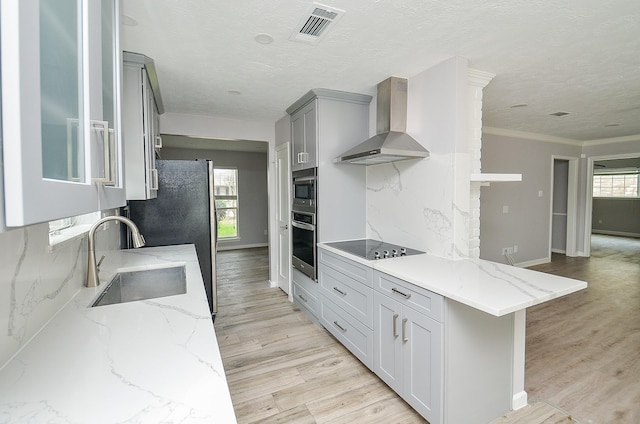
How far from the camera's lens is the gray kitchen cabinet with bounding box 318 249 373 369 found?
222 cm

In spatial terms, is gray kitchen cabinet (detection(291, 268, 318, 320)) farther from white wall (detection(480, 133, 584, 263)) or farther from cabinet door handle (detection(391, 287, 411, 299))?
white wall (detection(480, 133, 584, 263))

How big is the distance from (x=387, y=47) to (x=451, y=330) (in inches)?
72.7

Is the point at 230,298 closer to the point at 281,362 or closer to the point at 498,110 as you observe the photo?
the point at 281,362

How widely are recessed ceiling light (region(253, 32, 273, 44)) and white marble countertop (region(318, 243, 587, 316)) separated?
1.67 metres

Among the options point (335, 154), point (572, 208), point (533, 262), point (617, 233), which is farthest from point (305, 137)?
point (617, 233)

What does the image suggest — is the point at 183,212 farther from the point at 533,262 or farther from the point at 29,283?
the point at 533,262

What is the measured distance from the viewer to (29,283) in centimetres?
100

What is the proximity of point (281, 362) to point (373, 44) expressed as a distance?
252 cm

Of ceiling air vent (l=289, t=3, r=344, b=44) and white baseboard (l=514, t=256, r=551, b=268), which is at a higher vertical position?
ceiling air vent (l=289, t=3, r=344, b=44)

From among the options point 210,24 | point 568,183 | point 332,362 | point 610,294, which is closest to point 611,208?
point 568,183

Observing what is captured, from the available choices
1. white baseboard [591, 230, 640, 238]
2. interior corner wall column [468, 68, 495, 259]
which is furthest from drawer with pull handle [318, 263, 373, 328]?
white baseboard [591, 230, 640, 238]

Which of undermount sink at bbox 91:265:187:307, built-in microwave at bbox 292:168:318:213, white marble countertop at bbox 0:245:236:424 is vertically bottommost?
undermount sink at bbox 91:265:187:307

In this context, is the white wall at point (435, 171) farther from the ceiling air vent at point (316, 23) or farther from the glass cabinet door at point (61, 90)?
the glass cabinet door at point (61, 90)

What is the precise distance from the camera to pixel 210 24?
174 cm
